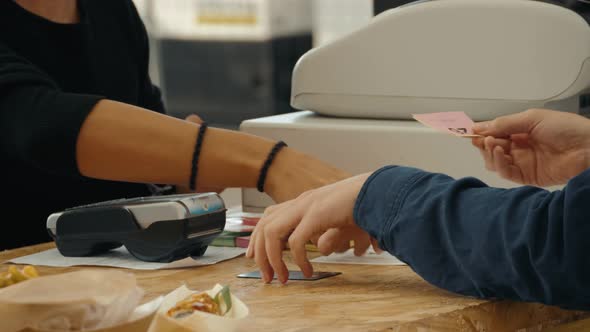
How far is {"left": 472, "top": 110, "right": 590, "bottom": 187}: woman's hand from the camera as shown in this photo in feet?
3.87

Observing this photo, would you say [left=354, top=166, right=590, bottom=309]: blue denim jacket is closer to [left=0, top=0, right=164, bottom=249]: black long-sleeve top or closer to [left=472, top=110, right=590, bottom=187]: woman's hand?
[left=472, top=110, right=590, bottom=187]: woman's hand

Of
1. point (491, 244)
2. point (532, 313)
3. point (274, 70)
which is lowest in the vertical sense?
point (274, 70)

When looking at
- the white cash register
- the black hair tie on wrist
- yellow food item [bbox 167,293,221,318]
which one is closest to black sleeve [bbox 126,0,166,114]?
the white cash register

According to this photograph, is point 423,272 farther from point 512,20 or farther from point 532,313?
point 512,20

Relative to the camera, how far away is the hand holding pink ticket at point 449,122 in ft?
3.66

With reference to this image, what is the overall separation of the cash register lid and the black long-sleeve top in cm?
38

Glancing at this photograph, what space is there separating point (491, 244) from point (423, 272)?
10cm

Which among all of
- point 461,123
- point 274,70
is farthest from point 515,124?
point 274,70

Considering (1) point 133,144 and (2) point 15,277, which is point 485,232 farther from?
(1) point 133,144

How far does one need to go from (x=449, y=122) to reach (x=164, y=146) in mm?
399

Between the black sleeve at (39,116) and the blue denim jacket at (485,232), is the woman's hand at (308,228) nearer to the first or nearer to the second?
the blue denim jacket at (485,232)

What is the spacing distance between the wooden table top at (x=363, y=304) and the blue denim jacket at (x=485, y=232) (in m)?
0.03

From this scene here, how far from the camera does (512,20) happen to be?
A: 4.78 feet

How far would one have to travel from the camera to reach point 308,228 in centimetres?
101
